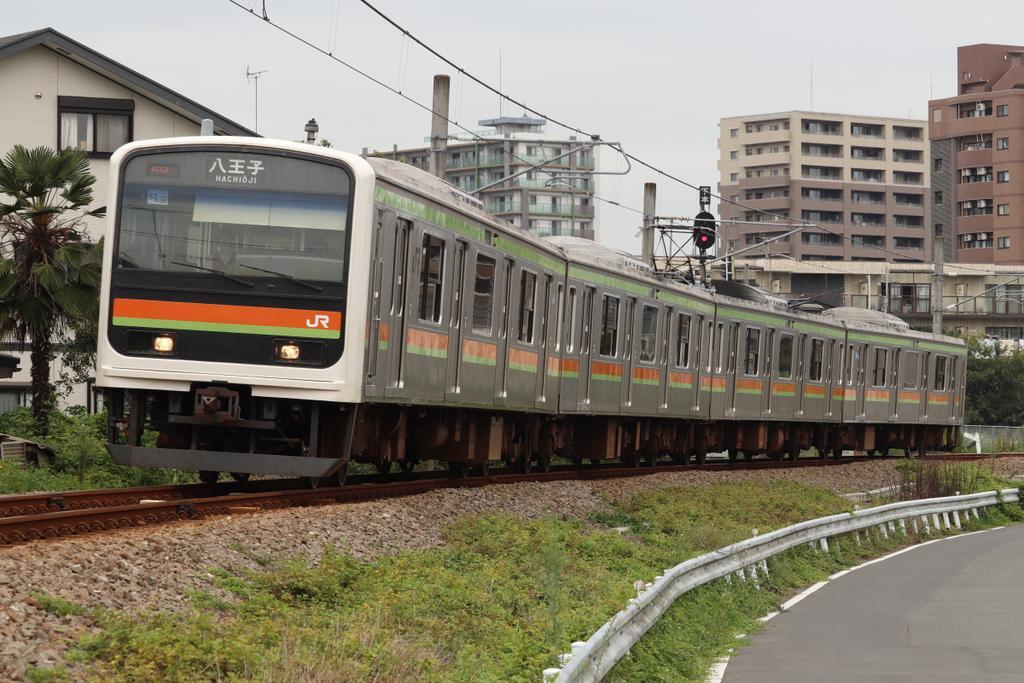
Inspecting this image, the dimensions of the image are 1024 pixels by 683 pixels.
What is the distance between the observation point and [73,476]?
68.5 ft

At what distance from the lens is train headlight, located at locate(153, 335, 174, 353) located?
573 inches

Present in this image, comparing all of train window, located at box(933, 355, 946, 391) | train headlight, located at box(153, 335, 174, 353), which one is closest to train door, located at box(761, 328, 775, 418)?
train window, located at box(933, 355, 946, 391)

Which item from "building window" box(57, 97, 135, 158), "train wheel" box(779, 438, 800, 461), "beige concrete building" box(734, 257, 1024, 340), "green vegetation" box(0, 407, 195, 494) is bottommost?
"green vegetation" box(0, 407, 195, 494)

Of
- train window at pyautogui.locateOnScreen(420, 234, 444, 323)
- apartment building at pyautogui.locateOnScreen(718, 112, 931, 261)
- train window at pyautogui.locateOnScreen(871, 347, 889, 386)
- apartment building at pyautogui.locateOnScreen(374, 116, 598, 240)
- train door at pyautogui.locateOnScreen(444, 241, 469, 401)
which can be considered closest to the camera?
train window at pyautogui.locateOnScreen(420, 234, 444, 323)

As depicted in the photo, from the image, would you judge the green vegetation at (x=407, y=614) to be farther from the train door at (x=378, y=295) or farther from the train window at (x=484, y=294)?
the train window at (x=484, y=294)

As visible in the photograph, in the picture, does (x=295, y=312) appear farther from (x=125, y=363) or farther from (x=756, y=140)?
(x=756, y=140)

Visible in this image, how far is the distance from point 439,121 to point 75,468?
811 cm

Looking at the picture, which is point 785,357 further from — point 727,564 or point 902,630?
point 902,630

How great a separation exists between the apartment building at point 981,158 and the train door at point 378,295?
10218 centimetres

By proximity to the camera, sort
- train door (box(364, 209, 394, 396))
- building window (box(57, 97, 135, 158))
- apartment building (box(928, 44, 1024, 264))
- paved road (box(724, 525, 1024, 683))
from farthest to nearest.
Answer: apartment building (box(928, 44, 1024, 264)), building window (box(57, 97, 135, 158)), train door (box(364, 209, 394, 396)), paved road (box(724, 525, 1024, 683))

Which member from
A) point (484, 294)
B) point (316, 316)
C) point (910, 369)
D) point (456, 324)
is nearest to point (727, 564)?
point (456, 324)

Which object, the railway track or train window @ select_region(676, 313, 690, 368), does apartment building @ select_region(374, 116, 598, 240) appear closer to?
train window @ select_region(676, 313, 690, 368)

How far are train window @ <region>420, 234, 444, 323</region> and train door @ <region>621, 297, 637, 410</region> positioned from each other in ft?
29.2

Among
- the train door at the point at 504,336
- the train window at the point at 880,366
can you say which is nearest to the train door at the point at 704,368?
the train window at the point at 880,366
